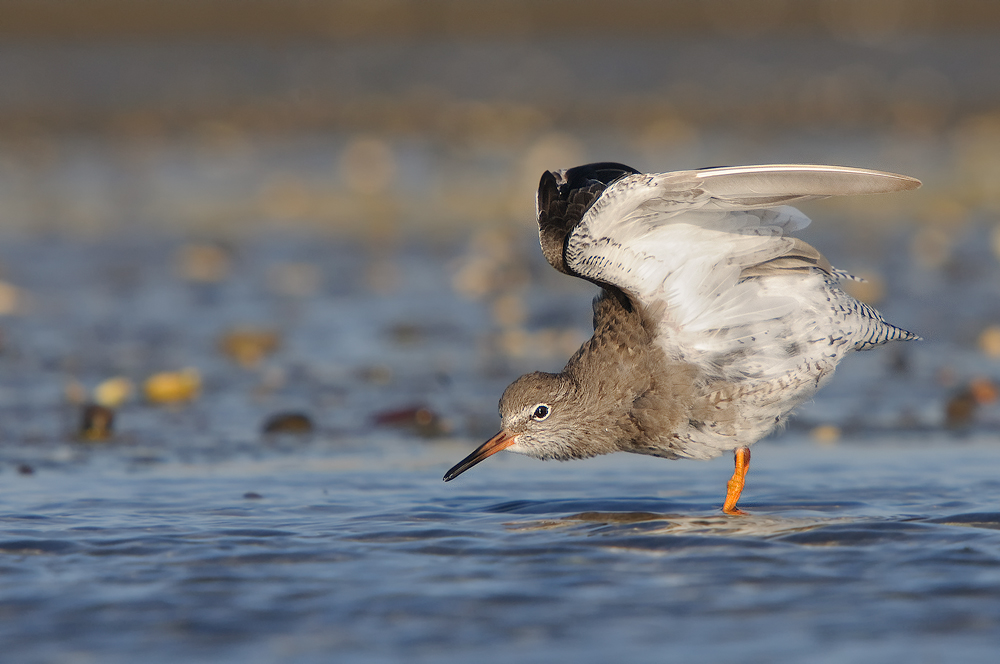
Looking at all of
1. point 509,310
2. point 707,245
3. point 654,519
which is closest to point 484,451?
point 654,519

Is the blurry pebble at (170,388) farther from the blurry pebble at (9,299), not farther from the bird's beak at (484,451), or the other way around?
the blurry pebble at (9,299)

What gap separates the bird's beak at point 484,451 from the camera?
22.4 feet

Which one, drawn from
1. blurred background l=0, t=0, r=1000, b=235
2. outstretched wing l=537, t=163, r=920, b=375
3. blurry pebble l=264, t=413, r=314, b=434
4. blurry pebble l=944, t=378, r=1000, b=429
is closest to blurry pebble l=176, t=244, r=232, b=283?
blurred background l=0, t=0, r=1000, b=235

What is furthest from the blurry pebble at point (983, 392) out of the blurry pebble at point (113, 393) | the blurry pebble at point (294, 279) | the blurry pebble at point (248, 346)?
the blurry pebble at point (294, 279)

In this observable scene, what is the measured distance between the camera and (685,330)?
6785 millimetres

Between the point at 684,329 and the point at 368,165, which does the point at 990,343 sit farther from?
the point at 368,165

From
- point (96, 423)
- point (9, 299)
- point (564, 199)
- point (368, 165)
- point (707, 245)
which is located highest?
point (368, 165)

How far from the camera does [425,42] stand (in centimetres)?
2947

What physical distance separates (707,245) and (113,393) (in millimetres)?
4434

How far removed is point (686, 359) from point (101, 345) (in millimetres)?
5448

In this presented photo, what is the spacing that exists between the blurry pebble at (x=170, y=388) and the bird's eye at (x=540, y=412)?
306cm

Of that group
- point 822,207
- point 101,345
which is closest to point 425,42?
point 822,207

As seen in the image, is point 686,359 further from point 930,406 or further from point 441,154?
point 441,154

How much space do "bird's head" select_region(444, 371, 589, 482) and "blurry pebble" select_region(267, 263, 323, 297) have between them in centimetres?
556
